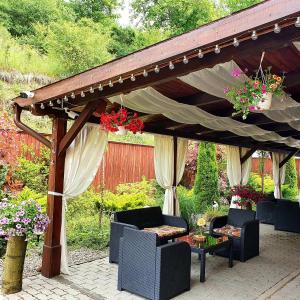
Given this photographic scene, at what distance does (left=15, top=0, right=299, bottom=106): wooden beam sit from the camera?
209 centimetres

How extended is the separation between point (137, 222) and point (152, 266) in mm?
1701

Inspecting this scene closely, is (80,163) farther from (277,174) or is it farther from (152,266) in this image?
(277,174)

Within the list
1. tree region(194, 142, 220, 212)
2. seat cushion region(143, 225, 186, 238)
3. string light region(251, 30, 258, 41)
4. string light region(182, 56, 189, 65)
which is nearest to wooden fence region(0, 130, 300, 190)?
tree region(194, 142, 220, 212)

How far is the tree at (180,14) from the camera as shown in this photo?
1789cm

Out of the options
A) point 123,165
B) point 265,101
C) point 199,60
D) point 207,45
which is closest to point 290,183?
point 123,165

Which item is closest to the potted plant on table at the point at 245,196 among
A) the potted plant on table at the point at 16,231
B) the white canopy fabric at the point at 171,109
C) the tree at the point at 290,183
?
the white canopy fabric at the point at 171,109

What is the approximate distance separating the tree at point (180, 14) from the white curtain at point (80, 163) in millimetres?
14458

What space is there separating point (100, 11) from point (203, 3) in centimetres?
587

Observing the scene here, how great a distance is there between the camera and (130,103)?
420cm

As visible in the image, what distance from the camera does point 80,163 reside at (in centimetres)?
455

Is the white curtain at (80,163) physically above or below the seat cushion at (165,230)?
above

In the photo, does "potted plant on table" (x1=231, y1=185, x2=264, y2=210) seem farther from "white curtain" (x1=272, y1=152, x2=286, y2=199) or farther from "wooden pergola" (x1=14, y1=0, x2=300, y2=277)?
"white curtain" (x1=272, y1=152, x2=286, y2=199)

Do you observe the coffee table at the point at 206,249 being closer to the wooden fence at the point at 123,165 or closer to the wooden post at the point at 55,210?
the wooden post at the point at 55,210

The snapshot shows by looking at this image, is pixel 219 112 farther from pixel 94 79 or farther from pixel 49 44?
pixel 49 44
